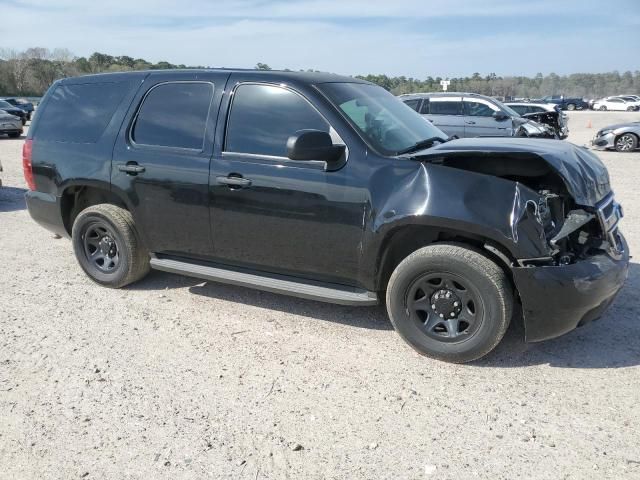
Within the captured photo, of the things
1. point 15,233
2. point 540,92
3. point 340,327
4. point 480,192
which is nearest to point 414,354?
point 340,327

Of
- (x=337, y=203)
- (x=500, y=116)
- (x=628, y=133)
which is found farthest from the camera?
(x=628, y=133)

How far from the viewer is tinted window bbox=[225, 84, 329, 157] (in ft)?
13.3

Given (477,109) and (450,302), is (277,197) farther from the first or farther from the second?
(477,109)

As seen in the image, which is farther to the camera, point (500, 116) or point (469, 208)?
point (500, 116)

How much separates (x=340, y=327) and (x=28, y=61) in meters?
75.2

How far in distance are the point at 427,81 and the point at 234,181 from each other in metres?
87.5

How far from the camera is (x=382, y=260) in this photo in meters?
3.86

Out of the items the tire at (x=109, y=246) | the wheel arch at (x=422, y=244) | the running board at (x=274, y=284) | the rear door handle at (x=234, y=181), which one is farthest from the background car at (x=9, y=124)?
the wheel arch at (x=422, y=244)

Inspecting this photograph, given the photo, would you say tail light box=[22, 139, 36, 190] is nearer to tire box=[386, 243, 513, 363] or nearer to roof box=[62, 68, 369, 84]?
roof box=[62, 68, 369, 84]

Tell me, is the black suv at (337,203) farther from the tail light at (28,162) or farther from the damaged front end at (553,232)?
the tail light at (28,162)

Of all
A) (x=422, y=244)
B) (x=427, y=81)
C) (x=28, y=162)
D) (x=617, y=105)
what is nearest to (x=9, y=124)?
(x=28, y=162)

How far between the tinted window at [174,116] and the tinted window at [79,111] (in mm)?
384

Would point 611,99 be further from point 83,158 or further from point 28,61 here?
point 28,61

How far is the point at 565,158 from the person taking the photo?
3.68 m
